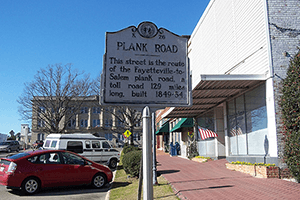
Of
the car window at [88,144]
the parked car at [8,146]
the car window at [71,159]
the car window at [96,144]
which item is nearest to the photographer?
the car window at [71,159]

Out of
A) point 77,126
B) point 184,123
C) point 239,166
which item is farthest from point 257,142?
point 77,126

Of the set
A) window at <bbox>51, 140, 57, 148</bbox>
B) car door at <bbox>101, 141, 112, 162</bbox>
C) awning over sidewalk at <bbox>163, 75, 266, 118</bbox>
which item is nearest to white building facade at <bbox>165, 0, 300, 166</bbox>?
awning over sidewalk at <bbox>163, 75, 266, 118</bbox>

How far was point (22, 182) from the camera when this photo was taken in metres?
9.59

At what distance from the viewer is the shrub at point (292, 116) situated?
8938mm

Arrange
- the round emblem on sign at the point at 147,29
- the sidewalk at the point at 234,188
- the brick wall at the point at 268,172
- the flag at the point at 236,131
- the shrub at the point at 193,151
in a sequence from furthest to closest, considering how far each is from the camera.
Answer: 1. the shrub at the point at 193,151
2. the flag at the point at 236,131
3. the brick wall at the point at 268,172
4. the sidewalk at the point at 234,188
5. the round emblem on sign at the point at 147,29

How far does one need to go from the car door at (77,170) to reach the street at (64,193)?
409mm

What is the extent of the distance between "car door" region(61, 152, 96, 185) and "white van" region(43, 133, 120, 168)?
567 centimetres

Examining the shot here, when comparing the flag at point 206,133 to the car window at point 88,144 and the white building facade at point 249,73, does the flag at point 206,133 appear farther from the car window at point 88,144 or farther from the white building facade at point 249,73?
the car window at point 88,144

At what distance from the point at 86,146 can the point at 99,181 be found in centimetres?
620

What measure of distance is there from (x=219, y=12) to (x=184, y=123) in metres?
9.33

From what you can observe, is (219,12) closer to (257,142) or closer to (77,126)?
(257,142)

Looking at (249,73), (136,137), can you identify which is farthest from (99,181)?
(136,137)

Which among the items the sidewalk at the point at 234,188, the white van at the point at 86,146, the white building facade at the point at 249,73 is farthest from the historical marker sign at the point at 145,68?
the white van at the point at 86,146

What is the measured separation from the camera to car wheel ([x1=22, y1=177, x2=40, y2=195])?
9.66 m
